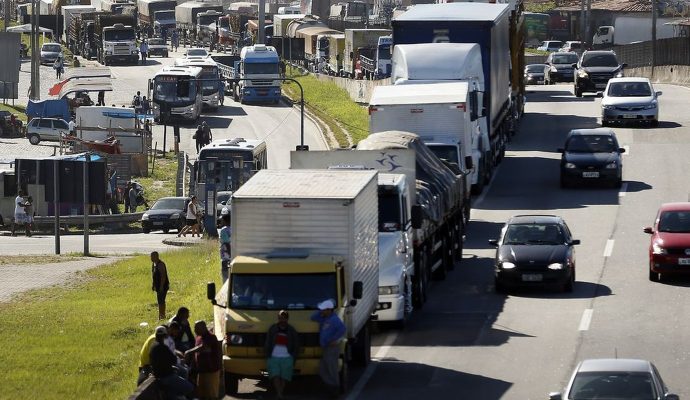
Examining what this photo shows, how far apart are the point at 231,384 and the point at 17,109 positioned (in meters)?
76.1

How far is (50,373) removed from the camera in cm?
2500

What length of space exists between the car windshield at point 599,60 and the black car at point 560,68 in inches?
452

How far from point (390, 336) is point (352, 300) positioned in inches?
175

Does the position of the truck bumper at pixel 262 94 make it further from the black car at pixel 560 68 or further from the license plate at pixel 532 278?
the license plate at pixel 532 278

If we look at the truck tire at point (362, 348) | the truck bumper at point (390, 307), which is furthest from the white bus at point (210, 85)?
the truck tire at point (362, 348)

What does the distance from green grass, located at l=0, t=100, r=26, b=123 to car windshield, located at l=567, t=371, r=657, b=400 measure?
2942 inches

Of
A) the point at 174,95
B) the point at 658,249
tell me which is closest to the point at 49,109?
the point at 174,95

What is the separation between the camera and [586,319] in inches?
1090

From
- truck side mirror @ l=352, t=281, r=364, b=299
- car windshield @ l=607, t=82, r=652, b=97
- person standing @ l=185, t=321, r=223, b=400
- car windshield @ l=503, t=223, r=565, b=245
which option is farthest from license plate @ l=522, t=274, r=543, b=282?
car windshield @ l=607, t=82, r=652, b=97

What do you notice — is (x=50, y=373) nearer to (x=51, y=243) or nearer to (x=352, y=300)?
(x=352, y=300)

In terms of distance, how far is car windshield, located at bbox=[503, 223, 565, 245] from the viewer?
3052 centimetres

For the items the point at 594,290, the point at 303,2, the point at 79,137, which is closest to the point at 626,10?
the point at 303,2

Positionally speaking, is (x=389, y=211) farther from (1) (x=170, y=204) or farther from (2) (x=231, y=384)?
(1) (x=170, y=204)

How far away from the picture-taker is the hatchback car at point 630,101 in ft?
181
